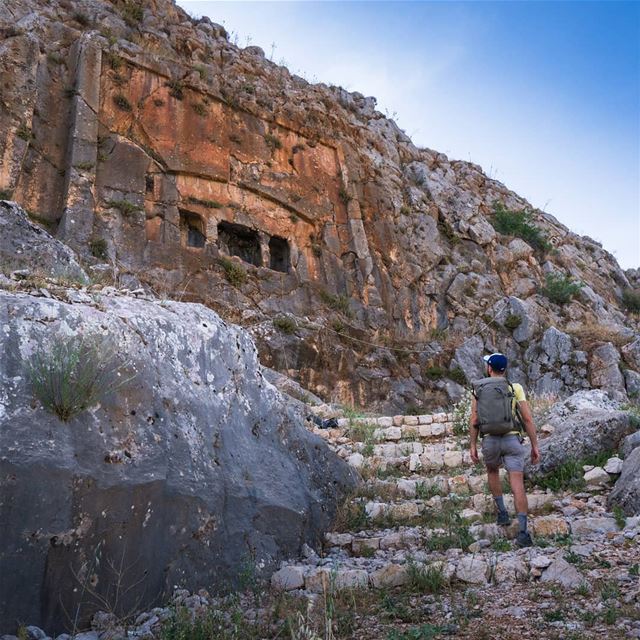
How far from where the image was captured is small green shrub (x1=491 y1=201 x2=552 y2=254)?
2575cm

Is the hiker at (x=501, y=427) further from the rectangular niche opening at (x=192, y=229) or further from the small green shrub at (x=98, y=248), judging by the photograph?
the rectangular niche opening at (x=192, y=229)

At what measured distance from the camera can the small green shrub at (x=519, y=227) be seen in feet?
84.5

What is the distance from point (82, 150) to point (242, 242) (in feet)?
16.4

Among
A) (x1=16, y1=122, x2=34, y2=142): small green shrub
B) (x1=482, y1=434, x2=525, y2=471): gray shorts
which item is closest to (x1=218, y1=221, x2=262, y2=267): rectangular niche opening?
(x1=16, y1=122, x2=34, y2=142): small green shrub

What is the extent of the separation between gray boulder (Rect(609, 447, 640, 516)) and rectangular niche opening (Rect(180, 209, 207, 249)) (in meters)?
13.0

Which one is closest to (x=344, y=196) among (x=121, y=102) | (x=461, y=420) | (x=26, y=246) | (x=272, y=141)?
(x=272, y=141)

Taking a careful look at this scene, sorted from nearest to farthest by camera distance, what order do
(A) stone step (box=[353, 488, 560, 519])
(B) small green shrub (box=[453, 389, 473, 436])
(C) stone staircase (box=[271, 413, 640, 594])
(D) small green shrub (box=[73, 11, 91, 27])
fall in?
(C) stone staircase (box=[271, 413, 640, 594]), (A) stone step (box=[353, 488, 560, 519]), (B) small green shrub (box=[453, 389, 473, 436]), (D) small green shrub (box=[73, 11, 91, 27])

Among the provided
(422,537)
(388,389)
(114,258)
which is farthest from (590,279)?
(422,537)

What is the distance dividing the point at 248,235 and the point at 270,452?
13516 mm

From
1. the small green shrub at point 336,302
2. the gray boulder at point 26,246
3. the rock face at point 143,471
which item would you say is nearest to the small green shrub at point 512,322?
the small green shrub at point 336,302

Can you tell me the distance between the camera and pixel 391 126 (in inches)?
1022

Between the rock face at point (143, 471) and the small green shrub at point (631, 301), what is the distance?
86.4ft

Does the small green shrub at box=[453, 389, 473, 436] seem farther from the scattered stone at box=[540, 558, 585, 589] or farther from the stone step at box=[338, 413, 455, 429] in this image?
the scattered stone at box=[540, 558, 585, 589]

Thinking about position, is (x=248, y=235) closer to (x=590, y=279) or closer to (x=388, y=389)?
(x=388, y=389)
